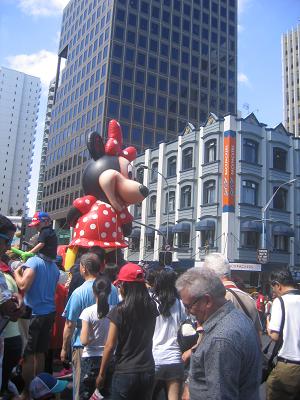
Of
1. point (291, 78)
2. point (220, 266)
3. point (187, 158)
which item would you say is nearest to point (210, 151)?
point (187, 158)

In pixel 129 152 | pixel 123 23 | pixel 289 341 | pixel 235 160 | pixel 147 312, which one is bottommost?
pixel 289 341

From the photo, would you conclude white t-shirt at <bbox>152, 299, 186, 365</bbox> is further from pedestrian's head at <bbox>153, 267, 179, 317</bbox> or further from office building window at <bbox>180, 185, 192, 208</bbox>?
office building window at <bbox>180, 185, 192, 208</bbox>

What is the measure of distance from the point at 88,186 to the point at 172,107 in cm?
4710

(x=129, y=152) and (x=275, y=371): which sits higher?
(x=129, y=152)

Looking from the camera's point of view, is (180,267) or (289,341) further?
(180,267)

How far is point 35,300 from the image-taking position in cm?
520

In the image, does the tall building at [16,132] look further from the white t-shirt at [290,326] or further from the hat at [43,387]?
the white t-shirt at [290,326]

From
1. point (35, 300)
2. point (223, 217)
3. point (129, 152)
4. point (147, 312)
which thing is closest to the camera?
point (147, 312)

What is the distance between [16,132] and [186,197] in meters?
87.8

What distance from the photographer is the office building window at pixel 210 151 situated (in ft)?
95.8

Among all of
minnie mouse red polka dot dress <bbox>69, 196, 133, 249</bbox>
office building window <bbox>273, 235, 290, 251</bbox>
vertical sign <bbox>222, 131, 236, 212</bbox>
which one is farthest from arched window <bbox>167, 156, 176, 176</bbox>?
minnie mouse red polka dot dress <bbox>69, 196, 133, 249</bbox>

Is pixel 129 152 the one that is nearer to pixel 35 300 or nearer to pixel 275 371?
pixel 35 300

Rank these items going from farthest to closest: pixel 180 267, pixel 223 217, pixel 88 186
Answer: pixel 180 267, pixel 223 217, pixel 88 186

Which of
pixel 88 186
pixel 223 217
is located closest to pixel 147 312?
pixel 88 186
